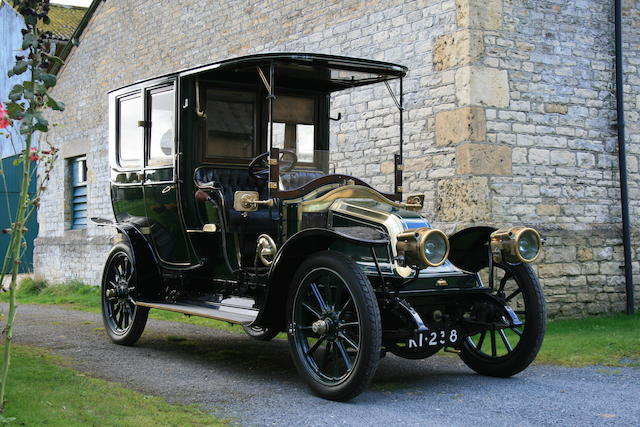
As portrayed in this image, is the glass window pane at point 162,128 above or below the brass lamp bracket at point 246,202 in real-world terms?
above

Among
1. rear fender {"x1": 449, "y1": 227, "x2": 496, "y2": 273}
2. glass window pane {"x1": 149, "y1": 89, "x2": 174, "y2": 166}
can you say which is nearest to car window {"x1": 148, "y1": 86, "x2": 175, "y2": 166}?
glass window pane {"x1": 149, "y1": 89, "x2": 174, "y2": 166}

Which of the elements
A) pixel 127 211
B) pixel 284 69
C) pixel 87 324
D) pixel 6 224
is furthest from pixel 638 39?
pixel 6 224

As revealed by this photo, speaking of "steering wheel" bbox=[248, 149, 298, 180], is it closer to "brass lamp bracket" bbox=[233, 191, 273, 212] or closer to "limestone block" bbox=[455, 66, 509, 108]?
"brass lamp bracket" bbox=[233, 191, 273, 212]

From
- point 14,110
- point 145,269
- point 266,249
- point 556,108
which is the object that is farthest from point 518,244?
point 556,108

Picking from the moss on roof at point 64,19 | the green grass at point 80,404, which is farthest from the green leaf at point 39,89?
the moss on roof at point 64,19

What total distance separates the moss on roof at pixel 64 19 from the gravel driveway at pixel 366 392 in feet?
39.7

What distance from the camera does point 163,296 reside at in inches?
293

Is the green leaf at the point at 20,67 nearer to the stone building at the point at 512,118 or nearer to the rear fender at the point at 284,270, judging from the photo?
the rear fender at the point at 284,270

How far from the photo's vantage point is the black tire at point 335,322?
4.94 meters

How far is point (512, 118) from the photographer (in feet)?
29.7

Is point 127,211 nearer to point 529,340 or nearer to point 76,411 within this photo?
point 76,411

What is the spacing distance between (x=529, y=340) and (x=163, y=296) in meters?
3.35

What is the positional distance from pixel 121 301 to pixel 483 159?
4021mm

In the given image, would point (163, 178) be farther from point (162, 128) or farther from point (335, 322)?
point (335, 322)
